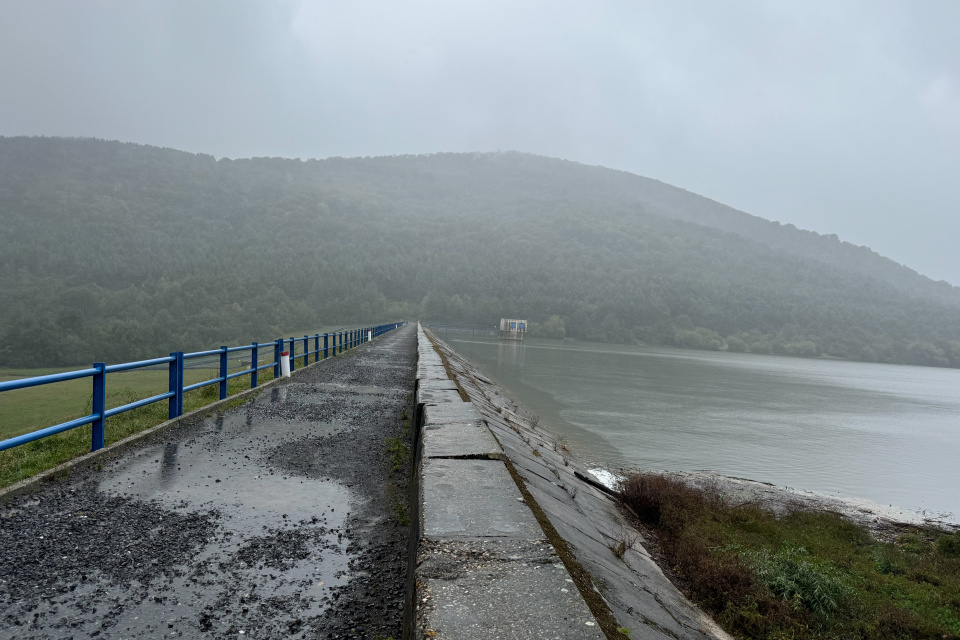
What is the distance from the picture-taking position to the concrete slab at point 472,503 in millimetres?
3111

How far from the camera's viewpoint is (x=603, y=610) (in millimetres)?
2566

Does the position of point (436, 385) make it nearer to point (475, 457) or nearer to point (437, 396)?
point (437, 396)

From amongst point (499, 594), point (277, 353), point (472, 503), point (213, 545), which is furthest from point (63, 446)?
point (277, 353)

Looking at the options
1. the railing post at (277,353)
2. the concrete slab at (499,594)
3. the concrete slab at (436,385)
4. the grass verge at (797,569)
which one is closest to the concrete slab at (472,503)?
the concrete slab at (499,594)

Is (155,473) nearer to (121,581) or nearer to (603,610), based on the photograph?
(121,581)

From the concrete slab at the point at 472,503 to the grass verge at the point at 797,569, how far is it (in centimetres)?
237

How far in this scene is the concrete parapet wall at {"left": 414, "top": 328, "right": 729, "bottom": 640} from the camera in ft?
7.44

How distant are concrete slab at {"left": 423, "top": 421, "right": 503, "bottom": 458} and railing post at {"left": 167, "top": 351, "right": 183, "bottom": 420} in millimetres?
3821

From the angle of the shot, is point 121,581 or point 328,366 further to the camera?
point 328,366

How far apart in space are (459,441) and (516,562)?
244 centimetres

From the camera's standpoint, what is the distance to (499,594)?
7.93 feet

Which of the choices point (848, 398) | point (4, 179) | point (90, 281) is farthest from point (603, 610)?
point (4, 179)

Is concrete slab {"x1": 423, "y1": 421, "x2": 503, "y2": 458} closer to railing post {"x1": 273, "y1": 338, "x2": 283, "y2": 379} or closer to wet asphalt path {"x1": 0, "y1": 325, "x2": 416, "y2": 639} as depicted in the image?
wet asphalt path {"x1": 0, "y1": 325, "x2": 416, "y2": 639}

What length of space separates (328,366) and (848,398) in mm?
32728
